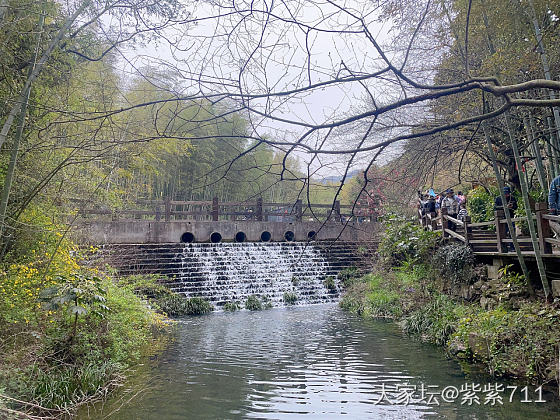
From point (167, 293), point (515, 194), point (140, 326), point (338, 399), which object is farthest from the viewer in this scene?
point (167, 293)

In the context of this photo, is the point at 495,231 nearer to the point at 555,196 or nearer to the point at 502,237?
the point at 502,237

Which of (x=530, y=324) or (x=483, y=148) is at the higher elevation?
(x=483, y=148)

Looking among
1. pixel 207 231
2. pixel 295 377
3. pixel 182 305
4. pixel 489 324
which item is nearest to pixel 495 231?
pixel 489 324

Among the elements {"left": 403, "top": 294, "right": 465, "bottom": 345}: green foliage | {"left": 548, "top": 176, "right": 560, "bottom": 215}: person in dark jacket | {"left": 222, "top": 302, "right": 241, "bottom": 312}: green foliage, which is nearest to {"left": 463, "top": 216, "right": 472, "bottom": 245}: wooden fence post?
{"left": 403, "top": 294, "right": 465, "bottom": 345}: green foliage

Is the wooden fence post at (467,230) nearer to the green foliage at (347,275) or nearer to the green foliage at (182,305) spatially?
the green foliage at (347,275)

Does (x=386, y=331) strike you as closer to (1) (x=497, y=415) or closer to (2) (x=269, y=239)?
(1) (x=497, y=415)

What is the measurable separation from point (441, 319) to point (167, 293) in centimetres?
674

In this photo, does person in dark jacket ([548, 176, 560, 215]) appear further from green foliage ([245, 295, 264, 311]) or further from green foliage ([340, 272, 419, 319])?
green foliage ([245, 295, 264, 311])

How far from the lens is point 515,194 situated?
845 centimetres

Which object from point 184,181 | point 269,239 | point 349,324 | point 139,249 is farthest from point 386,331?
point 184,181

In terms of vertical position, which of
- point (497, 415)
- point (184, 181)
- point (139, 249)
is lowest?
point (497, 415)

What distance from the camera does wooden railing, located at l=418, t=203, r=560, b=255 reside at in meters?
5.25

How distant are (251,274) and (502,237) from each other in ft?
26.5

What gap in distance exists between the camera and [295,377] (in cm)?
519
